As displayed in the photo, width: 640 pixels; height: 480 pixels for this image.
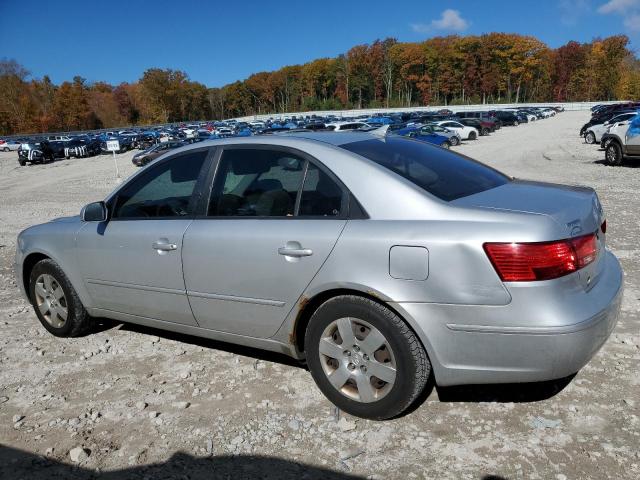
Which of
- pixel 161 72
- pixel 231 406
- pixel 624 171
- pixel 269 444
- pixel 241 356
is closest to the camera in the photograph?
pixel 269 444

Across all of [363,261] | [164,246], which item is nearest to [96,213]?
[164,246]

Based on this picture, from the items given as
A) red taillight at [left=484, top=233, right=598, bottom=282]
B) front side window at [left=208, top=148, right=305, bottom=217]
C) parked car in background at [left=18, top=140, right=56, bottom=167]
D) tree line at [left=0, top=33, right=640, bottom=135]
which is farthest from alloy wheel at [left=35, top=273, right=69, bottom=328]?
tree line at [left=0, top=33, right=640, bottom=135]

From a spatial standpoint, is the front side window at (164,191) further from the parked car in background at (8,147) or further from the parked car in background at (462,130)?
the parked car in background at (8,147)

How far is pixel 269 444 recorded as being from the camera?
2834 mm

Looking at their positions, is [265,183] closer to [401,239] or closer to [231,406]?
[401,239]

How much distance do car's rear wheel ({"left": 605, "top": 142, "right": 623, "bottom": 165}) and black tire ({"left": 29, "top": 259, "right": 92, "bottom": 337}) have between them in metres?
16.4

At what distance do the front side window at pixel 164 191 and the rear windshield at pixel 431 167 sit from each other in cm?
115

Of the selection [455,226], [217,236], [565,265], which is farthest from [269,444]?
[565,265]

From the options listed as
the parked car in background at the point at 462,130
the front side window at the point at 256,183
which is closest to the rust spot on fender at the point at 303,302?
the front side window at the point at 256,183

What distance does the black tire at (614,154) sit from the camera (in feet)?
52.3

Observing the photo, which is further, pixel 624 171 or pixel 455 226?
pixel 624 171

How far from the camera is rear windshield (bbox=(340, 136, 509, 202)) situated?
2951 millimetres

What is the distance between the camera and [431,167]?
127 inches

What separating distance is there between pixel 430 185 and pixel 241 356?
2.01m
